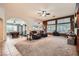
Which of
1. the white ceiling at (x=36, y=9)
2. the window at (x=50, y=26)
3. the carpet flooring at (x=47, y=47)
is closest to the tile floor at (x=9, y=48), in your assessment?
the carpet flooring at (x=47, y=47)

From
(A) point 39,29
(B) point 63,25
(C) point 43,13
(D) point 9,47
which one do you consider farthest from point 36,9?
(D) point 9,47

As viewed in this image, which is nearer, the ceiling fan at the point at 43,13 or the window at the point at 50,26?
the ceiling fan at the point at 43,13

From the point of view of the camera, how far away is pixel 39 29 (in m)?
3.14

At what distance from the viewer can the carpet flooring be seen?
2955 mm

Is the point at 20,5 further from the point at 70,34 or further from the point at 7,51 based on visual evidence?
Answer: the point at 70,34

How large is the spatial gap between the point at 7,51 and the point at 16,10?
1.23m

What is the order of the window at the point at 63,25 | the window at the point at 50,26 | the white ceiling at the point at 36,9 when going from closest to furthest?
the white ceiling at the point at 36,9 < the window at the point at 63,25 < the window at the point at 50,26

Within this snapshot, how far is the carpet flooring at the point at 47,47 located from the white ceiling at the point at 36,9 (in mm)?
765

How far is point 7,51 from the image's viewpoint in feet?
10.0

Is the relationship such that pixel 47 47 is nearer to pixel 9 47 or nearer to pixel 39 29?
pixel 39 29

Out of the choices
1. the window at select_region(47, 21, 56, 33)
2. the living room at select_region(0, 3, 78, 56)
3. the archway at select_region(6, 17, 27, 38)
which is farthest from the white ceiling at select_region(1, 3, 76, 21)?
the window at select_region(47, 21, 56, 33)

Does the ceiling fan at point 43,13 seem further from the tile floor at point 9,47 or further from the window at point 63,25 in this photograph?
the tile floor at point 9,47

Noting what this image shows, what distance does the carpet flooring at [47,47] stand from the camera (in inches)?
116

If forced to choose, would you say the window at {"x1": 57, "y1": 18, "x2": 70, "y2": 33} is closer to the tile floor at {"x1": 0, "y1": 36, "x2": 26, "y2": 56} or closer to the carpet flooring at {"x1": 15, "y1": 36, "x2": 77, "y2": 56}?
the carpet flooring at {"x1": 15, "y1": 36, "x2": 77, "y2": 56}
